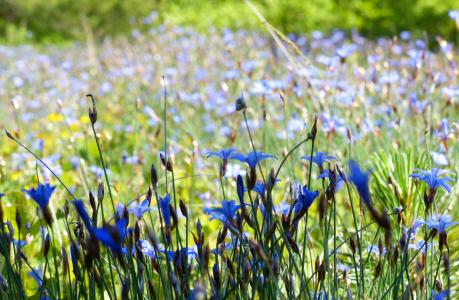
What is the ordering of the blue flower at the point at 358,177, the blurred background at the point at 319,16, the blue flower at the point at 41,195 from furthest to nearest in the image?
the blurred background at the point at 319,16 → the blue flower at the point at 41,195 → the blue flower at the point at 358,177

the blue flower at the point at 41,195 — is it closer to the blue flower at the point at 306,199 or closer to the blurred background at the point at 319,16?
the blue flower at the point at 306,199

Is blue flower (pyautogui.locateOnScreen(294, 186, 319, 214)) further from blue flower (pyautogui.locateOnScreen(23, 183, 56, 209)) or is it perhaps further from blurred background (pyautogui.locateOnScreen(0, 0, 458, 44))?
blurred background (pyautogui.locateOnScreen(0, 0, 458, 44))

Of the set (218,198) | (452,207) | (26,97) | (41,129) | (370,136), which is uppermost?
(26,97)

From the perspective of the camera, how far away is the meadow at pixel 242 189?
132 cm

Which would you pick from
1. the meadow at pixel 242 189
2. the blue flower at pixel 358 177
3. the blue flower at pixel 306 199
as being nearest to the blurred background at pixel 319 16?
the meadow at pixel 242 189

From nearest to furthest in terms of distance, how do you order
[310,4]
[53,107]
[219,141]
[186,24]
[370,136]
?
[370,136] → [219,141] → [53,107] → [310,4] → [186,24]

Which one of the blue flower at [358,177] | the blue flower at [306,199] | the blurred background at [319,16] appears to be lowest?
the blue flower at [358,177]

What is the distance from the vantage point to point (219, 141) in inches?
148

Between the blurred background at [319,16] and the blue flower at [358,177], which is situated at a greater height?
the blurred background at [319,16]

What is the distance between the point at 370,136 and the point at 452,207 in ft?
2.34

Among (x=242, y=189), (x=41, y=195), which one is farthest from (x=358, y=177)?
(x=41, y=195)

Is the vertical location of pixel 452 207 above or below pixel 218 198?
below

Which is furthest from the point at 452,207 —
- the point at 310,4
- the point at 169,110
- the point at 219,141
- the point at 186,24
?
the point at 186,24

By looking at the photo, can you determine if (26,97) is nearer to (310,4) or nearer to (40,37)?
(310,4)
